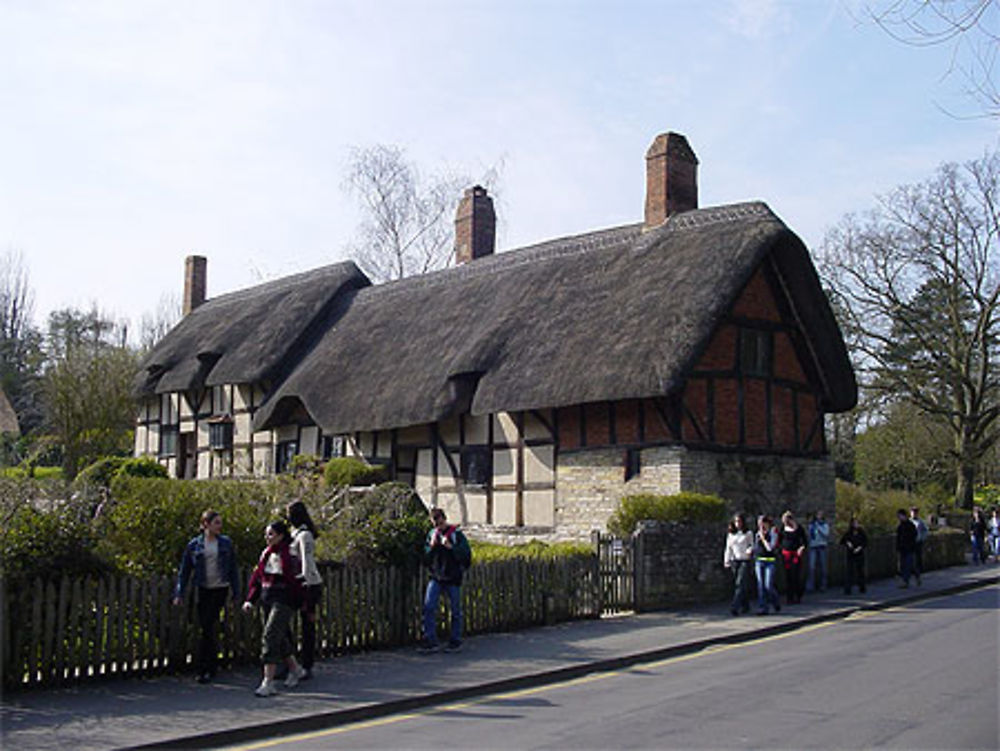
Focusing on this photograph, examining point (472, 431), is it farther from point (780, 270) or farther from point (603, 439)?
point (780, 270)

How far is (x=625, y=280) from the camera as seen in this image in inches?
909

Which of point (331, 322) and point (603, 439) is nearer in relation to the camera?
point (603, 439)

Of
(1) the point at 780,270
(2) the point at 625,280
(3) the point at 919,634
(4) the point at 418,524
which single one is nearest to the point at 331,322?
(2) the point at 625,280

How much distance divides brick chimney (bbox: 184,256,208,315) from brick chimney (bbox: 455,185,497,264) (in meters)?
13.7

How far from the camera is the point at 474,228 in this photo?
110 feet

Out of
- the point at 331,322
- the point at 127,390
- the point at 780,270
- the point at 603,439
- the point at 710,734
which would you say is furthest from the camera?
the point at 127,390

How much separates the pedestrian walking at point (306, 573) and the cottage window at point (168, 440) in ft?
86.8

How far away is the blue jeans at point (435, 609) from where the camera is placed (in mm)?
11836

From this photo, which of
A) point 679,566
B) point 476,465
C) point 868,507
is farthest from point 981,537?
point 679,566

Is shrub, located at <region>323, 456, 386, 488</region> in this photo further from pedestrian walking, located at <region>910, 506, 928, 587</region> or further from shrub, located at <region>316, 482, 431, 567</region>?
pedestrian walking, located at <region>910, 506, 928, 587</region>

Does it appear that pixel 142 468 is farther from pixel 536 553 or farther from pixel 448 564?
pixel 448 564

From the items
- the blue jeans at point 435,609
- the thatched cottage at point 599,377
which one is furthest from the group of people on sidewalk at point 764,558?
the blue jeans at point 435,609

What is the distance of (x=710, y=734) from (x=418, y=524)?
19.1ft

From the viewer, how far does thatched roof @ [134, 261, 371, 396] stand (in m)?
31.0
